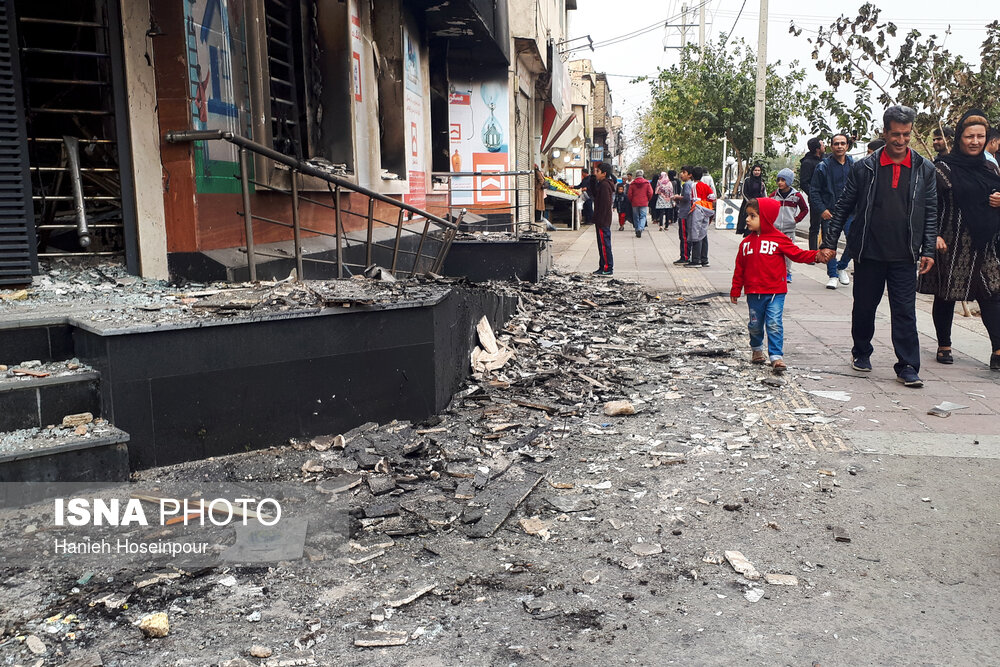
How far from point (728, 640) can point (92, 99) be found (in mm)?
6179

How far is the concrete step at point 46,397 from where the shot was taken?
439 cm

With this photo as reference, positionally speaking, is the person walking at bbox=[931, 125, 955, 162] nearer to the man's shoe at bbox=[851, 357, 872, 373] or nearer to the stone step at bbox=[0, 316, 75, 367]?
the man's shoe at bbox=[851, 357, 872, 373]

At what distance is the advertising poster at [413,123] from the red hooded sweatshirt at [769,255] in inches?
248

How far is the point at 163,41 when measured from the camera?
6152 mm

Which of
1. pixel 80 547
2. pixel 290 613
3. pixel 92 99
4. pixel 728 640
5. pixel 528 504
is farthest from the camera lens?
pixel 92 99

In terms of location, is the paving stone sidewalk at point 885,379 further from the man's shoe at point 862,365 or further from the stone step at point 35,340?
the stone step at point 35,340

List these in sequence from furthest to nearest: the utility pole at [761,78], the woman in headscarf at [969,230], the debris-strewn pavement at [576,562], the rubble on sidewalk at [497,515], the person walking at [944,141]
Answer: the utility pole at [761,78] → the person walking at [944,141] → the woman in headscarf at [969,230] → the rubble on sidewalk at [497,515] → the debris-strewn pavement at [576,562]

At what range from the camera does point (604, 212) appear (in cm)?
1455

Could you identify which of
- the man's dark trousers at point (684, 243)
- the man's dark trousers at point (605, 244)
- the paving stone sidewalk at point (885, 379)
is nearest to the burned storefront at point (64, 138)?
the paving stone sidewalk at point (885, 379)

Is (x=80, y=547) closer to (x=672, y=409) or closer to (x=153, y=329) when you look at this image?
(x=153, y=329)

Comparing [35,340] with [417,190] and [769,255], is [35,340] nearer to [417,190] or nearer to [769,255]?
[769,255]

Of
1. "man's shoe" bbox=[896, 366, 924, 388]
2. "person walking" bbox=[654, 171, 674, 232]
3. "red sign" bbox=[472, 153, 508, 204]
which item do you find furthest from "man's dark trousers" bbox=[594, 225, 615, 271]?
"person walking" bbox=[654, 171, 674, 232]

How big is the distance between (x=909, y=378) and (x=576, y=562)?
166 inches

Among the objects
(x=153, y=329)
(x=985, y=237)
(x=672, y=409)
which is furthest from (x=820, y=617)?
(x=985, y=237)
